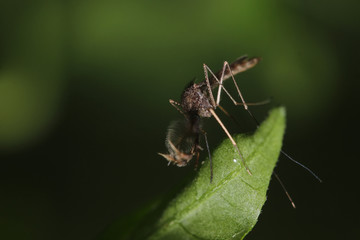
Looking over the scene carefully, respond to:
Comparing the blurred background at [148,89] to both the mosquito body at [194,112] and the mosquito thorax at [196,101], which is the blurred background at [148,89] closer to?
the mosquito body at [194,112]

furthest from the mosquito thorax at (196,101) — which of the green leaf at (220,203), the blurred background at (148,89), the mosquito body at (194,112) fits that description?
the green leaf at (220,203)

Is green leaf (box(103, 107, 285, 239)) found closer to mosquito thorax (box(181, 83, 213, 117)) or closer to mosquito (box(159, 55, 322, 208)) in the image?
mosquito (box(159, 55, 322, 208))

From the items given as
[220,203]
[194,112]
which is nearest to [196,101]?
[194,112]

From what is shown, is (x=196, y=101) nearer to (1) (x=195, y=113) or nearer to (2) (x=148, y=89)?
(1) (x=195, y=113)

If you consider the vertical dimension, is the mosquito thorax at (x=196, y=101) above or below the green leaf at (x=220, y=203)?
below

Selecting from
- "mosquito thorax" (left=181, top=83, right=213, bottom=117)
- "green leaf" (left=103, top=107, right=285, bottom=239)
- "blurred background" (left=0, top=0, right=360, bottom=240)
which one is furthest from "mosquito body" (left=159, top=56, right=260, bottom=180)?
"blurred background" (left=0, top=0, right=360, bottom=240)
